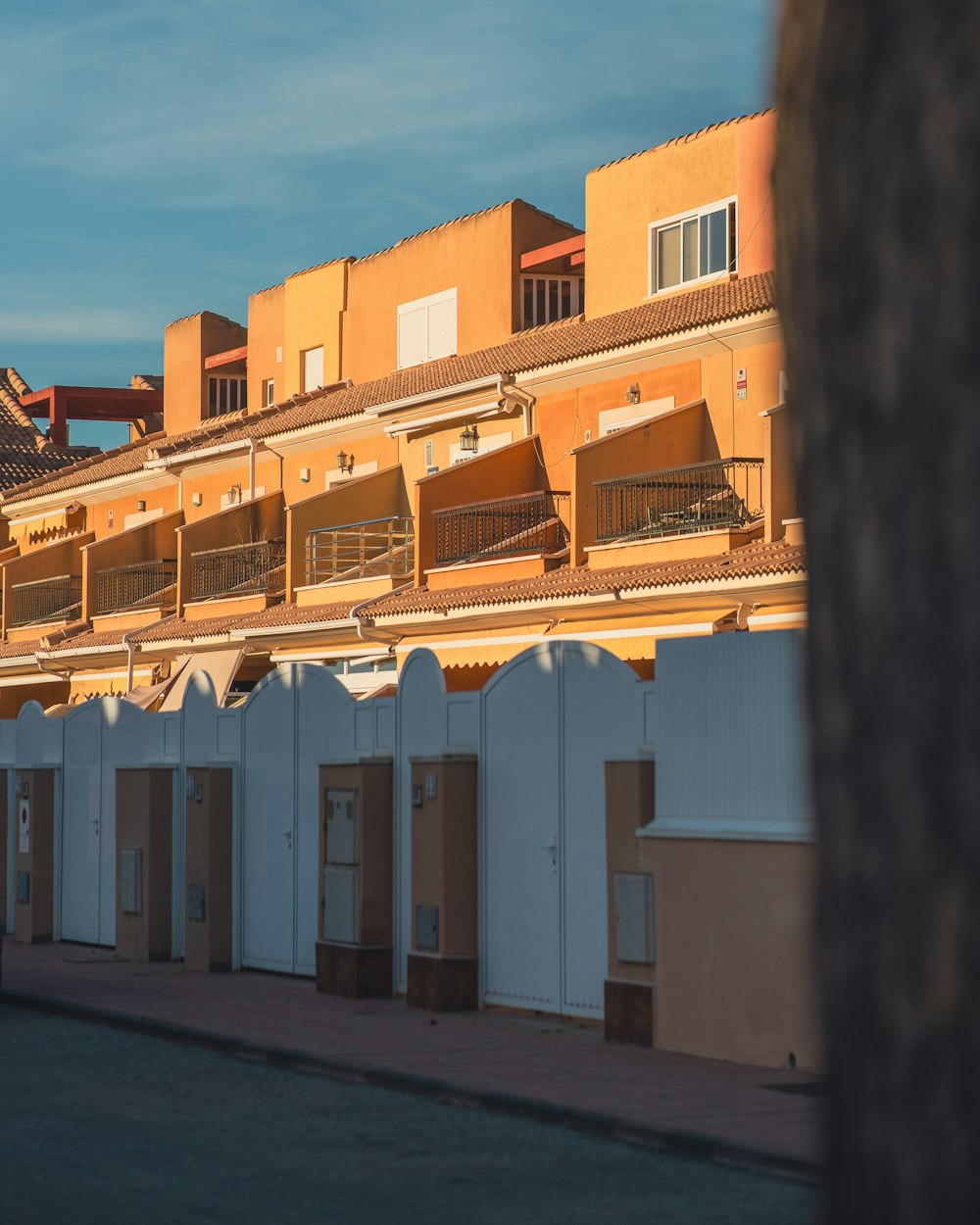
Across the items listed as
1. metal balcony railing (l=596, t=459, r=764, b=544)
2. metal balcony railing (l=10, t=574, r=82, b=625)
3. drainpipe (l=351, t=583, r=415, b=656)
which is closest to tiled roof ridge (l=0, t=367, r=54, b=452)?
metal balcony railing (l=10, t=574, r=82, b=625)

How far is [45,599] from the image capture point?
4678 centimetres

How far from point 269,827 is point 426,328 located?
855 inches

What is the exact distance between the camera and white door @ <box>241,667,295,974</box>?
729 inches

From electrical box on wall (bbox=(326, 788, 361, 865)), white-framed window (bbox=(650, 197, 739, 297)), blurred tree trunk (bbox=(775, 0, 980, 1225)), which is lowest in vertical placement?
electrical box on wall (bbox=(326, 788, 361, 865))

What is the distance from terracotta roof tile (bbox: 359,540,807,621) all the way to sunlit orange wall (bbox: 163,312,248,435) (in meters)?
18.2

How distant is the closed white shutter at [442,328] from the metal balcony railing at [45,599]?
1179cm

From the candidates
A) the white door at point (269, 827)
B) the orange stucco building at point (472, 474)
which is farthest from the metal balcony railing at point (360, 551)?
the white door at point (269, 827)

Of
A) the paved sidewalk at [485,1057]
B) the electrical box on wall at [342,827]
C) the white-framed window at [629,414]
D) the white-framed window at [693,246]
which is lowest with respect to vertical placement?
the paved sidewalk at [485,1057]

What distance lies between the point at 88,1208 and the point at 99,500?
39563mm

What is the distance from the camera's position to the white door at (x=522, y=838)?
588 inches

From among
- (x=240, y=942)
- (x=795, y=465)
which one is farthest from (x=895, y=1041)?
(x=240, y=942)

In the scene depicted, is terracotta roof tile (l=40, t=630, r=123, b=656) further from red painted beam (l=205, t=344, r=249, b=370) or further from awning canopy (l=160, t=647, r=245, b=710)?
red painted beam (l=205, t=344, r=249, b=370)

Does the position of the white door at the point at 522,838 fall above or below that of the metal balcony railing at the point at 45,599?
below

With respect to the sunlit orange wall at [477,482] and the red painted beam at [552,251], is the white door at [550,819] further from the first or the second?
the red painted beam at [552,251]
